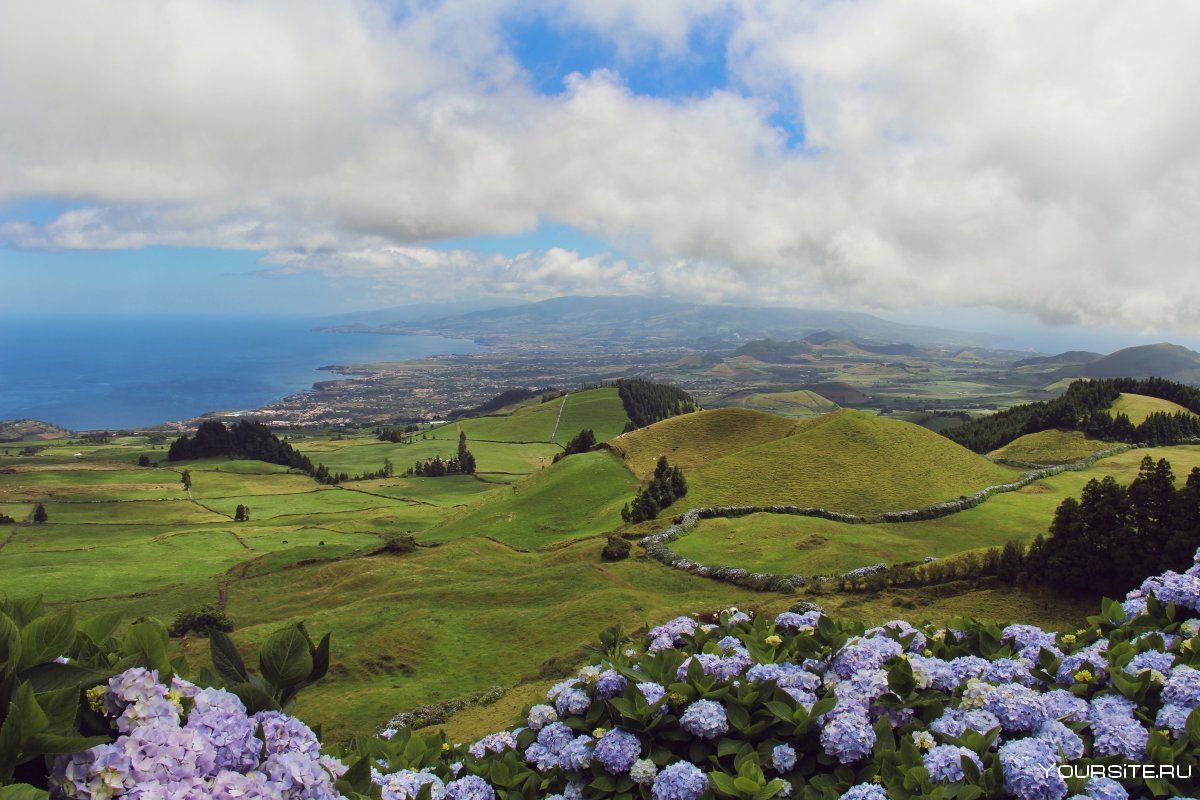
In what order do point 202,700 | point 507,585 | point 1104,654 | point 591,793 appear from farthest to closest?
point 507,585 < point 1104,654 < point 591,793 < point 202,700

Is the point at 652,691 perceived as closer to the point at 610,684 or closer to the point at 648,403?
the point at 610,684

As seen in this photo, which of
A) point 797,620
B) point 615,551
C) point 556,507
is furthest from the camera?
point 556,507

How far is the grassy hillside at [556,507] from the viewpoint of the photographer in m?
55.2

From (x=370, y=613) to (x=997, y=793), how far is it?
32.3 m

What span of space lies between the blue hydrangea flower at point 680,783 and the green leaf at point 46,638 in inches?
149

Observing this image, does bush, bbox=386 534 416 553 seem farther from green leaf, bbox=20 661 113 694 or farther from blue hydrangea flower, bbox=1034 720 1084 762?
blue hydrangea flower, bbox=1034 720 1084 762

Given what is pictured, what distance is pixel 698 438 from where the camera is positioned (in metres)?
74.6

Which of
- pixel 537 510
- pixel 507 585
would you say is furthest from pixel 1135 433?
pixel 507 585

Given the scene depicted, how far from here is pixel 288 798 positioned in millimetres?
3238

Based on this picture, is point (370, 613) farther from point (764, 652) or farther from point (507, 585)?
point (764, 652)

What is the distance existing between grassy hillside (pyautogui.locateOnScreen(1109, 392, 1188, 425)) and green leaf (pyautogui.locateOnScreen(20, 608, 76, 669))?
105652 mm

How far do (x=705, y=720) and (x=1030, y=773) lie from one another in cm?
217

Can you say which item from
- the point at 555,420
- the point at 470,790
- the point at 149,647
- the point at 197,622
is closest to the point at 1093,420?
the point at 197,622

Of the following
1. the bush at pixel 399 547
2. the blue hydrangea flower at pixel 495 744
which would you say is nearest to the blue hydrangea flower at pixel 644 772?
the blue hydrangea flower at pixel 495 744
